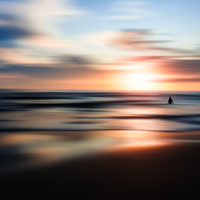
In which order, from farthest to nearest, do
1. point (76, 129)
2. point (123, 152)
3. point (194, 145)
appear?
point (76, 129) < point (194, 145) < point (123, 152)

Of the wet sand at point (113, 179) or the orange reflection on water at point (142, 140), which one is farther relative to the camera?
the orange reflection on water at point (142, 140)

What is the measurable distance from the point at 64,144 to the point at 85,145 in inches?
41.1

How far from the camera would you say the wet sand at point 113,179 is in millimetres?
6754

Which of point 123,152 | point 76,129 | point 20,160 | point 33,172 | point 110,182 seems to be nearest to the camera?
point 110,182

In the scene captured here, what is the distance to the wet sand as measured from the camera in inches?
266

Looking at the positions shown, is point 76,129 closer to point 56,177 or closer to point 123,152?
point 123,152

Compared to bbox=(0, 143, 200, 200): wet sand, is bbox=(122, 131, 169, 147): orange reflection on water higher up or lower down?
lower down

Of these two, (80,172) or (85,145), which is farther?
(85,145)

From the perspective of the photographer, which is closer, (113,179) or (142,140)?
(113,179)

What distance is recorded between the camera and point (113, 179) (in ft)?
25.6

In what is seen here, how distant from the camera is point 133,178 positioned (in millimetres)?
7891

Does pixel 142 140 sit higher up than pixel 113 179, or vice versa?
pixel 113 179

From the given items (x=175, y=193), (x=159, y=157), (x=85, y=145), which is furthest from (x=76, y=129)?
(x=175, y=193)

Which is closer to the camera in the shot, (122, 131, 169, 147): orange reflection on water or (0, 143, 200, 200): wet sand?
(0, 143, 200, 200): wet sand
